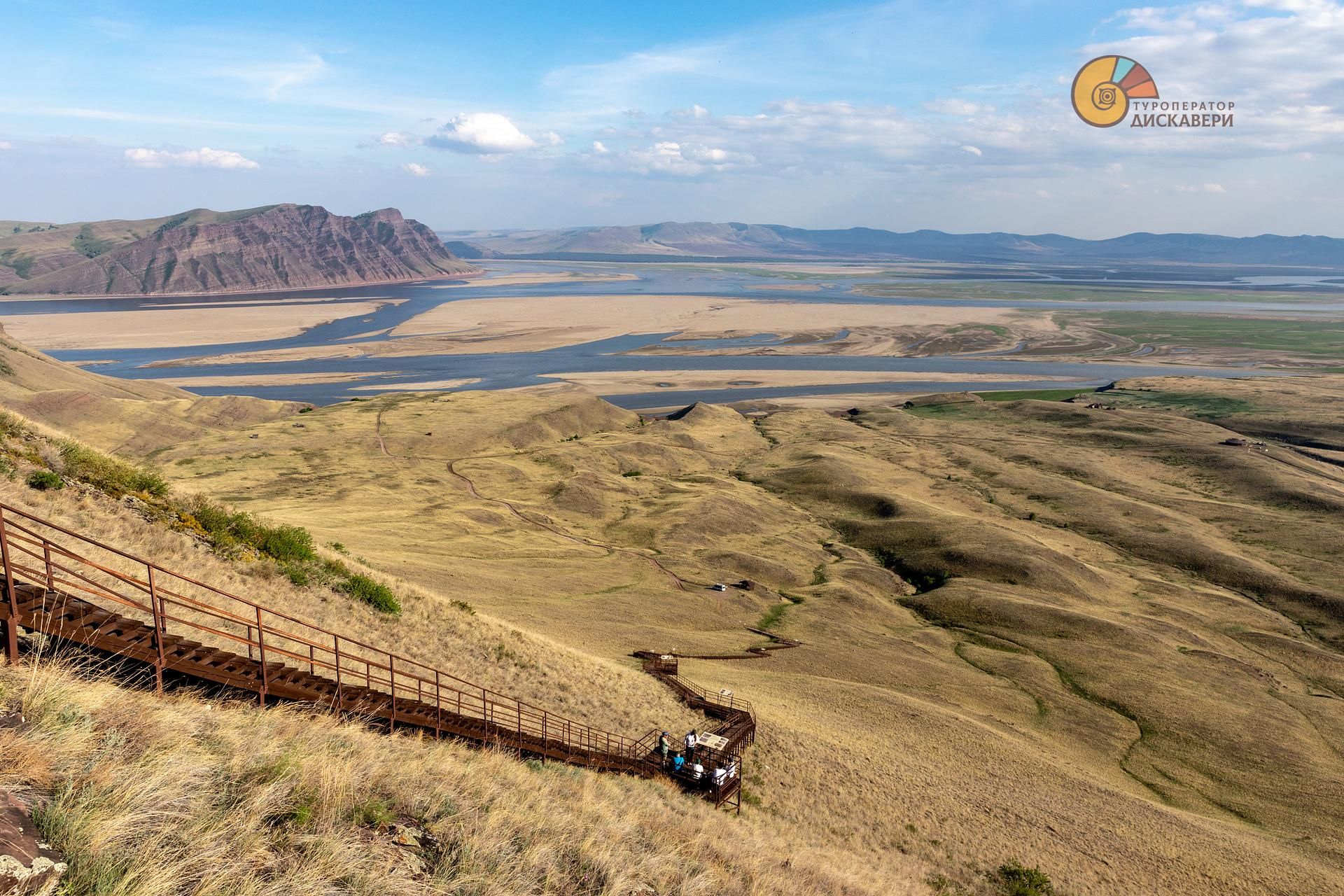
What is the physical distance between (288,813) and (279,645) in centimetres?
1178

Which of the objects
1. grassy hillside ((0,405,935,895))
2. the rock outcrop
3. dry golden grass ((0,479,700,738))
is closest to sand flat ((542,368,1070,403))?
dry golden grass ((0,479,700,738))

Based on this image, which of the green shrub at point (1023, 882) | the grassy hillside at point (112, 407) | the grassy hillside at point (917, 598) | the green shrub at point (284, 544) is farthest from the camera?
the grassy hillside at point (112, 407)

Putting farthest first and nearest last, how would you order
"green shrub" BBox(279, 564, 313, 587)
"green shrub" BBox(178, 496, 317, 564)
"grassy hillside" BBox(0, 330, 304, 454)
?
"grassy hillside" BBox(0, 330, 304, 454)
"green shrub" BBox(279, 564, 313, 587)
"green shrub" BBox(178, 496, 317, 564)

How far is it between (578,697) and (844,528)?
4330 cm

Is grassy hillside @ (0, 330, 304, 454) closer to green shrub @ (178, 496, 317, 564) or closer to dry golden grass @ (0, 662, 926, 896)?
green shrub @ (178, 496, 317, 564)

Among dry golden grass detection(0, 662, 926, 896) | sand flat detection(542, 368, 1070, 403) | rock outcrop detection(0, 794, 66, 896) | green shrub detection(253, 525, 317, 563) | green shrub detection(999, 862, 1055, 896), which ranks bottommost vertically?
green shrub detection(999, 862, 1055, 896)

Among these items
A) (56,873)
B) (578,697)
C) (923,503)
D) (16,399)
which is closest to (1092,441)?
(923,503)

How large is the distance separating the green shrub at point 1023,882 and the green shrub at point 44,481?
2808 centimetres

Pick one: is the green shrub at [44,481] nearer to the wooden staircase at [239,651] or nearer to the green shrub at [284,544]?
the wooden staircase at [239,651]

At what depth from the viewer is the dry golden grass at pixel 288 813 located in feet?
22.5

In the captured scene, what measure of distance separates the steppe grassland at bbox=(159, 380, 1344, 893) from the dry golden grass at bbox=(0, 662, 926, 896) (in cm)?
1186

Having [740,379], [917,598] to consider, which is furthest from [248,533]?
[740,379]

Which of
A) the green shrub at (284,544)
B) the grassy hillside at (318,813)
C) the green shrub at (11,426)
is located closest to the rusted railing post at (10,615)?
the grassy hillside at (318,813)

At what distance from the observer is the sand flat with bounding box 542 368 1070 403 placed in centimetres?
13862
